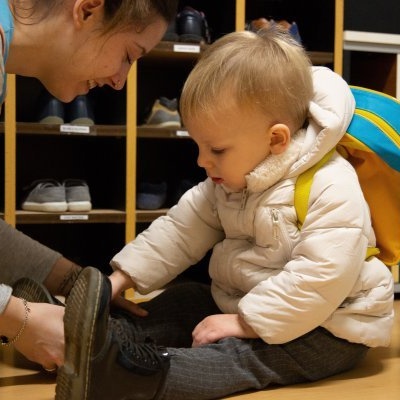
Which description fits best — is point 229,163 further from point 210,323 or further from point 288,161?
point 210,323

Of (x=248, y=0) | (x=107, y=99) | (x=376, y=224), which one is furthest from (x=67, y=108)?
(x=376, y=224)

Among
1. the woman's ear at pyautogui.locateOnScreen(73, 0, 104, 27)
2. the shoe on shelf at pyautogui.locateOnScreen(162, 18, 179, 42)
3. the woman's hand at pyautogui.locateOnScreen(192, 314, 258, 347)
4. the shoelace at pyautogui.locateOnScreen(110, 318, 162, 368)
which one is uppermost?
the woman's ear at pyautogui.locateOnScreen(73, 0, 104, 27)

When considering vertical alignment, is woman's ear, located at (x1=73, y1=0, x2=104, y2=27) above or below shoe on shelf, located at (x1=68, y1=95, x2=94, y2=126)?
above

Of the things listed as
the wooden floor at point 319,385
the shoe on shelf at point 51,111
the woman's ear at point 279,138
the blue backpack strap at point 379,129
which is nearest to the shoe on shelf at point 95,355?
the wooden floor at point 319,385

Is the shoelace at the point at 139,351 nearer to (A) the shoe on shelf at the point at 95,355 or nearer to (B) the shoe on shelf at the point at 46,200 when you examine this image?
(A) the shoe on shelf at the point at 95,355

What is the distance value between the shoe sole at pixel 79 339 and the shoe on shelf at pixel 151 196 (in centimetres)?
161

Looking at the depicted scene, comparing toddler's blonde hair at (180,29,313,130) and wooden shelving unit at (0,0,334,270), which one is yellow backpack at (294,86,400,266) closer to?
toddler's blonde hair at (180,29,313,130)

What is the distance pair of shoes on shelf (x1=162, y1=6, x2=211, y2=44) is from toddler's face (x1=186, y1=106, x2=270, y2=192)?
1365 mm

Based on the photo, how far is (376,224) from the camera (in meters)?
1.53

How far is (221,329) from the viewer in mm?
1354

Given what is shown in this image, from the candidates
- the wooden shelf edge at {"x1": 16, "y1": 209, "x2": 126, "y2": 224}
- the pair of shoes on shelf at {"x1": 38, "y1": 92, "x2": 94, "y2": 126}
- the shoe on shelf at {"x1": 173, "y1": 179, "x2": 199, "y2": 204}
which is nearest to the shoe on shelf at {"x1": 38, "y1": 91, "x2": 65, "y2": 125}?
the pair of shoes on shelf at {"x1": 38, "y1": 92, "x2": 94, "y2": 126}

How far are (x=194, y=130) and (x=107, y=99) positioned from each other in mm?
1577

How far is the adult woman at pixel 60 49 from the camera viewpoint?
1.19m

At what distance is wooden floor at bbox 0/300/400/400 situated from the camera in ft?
4.37
